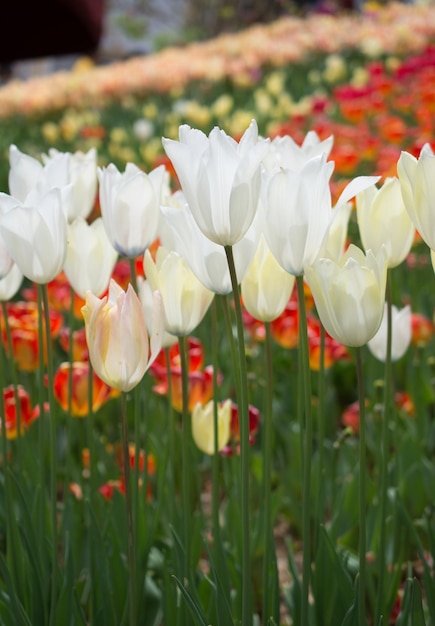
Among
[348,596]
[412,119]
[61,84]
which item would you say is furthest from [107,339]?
[61,84]

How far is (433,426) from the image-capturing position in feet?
5.45

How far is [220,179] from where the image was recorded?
2.42ft

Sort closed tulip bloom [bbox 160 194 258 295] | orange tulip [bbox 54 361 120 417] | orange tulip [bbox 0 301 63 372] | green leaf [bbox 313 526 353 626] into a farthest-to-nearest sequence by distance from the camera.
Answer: orange tulip [bbox 0 301 63 372] < orange tulip [bbox 54 361 120 417] < green leaf [bbox 313 526 353 626] < closed tulip bloom [bbox 160 194 258 295]

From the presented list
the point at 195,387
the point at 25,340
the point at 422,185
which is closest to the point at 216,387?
the point at 422,185

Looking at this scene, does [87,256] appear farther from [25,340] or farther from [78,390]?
[25,340]

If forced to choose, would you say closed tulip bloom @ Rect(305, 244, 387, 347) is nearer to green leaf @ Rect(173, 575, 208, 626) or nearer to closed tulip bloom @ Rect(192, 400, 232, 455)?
green leaf @ Rect(173, 575, 208, 626)

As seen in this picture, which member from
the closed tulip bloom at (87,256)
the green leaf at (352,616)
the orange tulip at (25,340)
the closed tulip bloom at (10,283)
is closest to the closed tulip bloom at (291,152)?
the closed tulip bloom at (87,256)

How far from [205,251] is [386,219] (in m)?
0.19

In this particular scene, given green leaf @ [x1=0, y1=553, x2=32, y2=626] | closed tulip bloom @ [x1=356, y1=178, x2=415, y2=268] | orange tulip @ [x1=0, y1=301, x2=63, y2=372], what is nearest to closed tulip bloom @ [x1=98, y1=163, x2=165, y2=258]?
closed tulip bloom @ [x1=356, y1=178, x2=415, y2=268]

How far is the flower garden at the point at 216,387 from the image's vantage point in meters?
0.75

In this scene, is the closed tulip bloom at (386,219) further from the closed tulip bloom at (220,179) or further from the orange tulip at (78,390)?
the orange tulip at (78,390)

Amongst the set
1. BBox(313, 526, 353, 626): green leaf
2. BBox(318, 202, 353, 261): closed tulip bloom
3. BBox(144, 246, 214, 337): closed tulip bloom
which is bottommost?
BBox(313, 526, 353, 626): green leaf

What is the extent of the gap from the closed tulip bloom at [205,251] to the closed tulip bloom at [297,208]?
60 millimetres

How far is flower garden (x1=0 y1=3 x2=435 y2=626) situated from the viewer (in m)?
0.75
